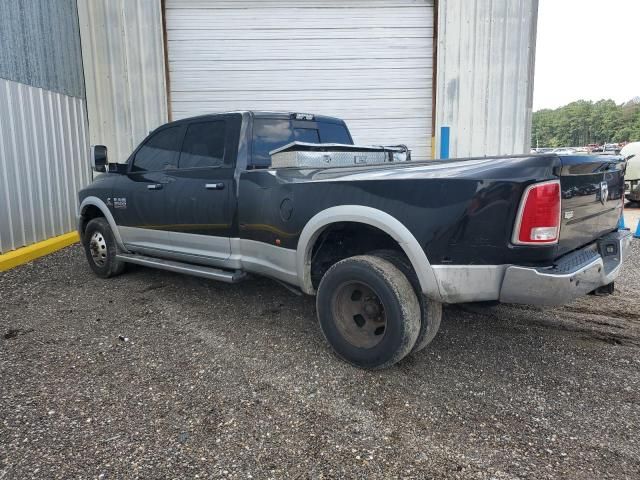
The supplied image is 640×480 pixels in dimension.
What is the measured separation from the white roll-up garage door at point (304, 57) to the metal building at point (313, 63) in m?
0.02

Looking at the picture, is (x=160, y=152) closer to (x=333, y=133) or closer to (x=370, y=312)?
(x=333, y=133)

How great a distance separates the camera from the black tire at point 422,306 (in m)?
2.91

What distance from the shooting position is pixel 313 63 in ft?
29.4

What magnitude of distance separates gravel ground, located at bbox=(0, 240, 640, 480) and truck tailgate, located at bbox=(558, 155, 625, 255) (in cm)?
91

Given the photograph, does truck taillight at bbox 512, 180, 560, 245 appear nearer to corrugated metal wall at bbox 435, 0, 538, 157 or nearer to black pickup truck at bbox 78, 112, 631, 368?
black pickup truck at bbox 78, 112, 631, 368

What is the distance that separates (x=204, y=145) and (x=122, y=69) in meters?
5.68

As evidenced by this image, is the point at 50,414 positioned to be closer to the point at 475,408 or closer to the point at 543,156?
the point at 475,408

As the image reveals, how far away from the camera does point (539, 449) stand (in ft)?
7.43

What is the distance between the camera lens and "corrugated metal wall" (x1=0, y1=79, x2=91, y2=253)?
6.46m

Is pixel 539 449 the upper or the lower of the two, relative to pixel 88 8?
lower

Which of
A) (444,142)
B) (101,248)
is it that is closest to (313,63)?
(444,142)

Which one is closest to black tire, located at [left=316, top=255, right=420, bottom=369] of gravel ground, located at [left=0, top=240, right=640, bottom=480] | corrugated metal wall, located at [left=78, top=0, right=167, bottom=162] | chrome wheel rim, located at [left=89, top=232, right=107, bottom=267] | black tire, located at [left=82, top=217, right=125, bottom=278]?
gravel ground, located at [left=0, top=240, right=640, bottom=480]

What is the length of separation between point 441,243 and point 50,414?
7.83ft

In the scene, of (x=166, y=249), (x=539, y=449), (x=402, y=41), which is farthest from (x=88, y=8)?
(x=539, y=449)
